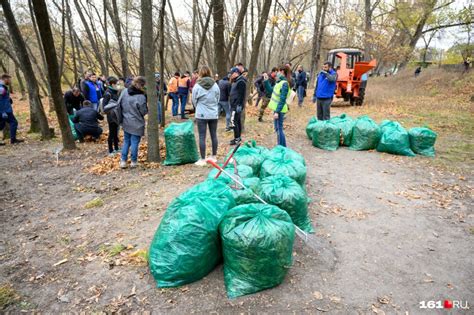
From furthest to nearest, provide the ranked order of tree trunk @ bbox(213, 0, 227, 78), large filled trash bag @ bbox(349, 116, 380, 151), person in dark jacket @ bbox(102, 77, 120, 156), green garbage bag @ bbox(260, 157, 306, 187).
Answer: tree trunk @ bbox(213, 0, 227, 78) < large filled trash bag @ bbox(349, 116, 380, 151) < person in dark jacket @ bbox(102, 77, 120, 156) < green garbage bag @ bbox(260, 157, 306, 187)

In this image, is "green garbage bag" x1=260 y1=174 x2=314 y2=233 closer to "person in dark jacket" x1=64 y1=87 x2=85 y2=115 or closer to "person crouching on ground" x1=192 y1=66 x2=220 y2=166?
"person crouching on ground" x1=192 y1=66 x2=220 y2=166

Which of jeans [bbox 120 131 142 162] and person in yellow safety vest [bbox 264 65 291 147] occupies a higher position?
person in yellow safety vest [bbox 264 65 291 147]

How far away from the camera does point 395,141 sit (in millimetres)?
6164

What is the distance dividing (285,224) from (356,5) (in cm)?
2874

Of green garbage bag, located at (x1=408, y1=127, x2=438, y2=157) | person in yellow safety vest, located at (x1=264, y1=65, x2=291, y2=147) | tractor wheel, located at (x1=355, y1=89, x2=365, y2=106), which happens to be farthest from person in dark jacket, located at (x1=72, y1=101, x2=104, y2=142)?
tractor wheel, located at (x1=355, y1=89, x2=365, y2=106)

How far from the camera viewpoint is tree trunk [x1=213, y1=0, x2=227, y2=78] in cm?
920

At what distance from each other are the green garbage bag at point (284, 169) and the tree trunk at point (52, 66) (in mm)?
4971

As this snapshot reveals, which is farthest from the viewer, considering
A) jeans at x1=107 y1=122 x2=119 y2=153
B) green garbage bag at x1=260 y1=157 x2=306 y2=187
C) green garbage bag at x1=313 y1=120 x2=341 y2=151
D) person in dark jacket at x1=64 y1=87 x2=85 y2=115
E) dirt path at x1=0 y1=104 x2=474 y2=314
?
person in dark jacket at x1=64 y1=87 x2=85 y2=115

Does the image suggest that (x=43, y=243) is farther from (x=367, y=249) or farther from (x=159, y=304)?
(x=367, y=249)

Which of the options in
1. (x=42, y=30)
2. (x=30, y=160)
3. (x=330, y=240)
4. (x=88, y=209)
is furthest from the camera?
(x=30, y=160)

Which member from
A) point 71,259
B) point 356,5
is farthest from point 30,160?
point 356,5

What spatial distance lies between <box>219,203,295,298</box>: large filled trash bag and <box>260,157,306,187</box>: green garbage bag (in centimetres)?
141

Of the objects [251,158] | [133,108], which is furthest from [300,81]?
[251,158]

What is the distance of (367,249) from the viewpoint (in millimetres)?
Result: 3029
